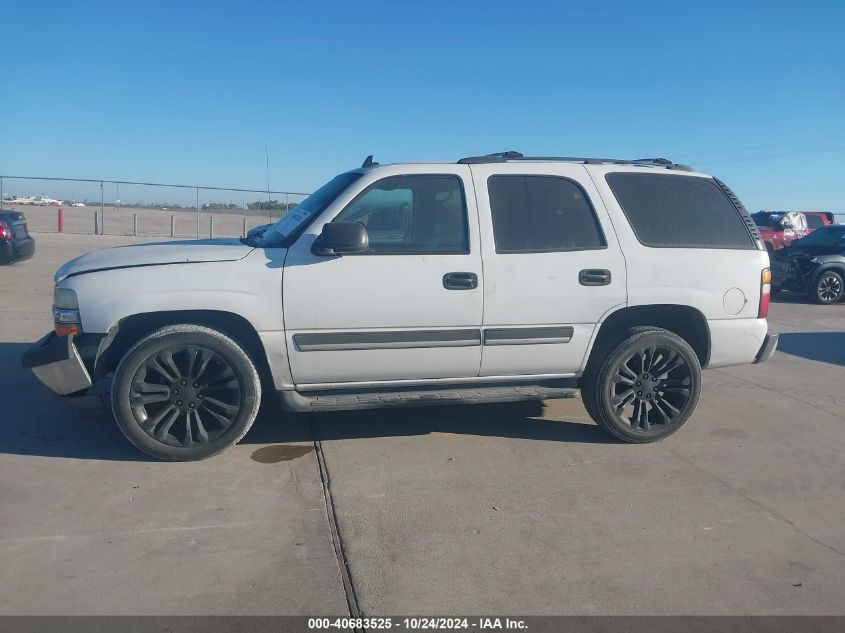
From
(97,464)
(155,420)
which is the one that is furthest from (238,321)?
(97,464)

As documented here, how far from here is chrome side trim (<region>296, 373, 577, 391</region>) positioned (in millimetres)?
4789

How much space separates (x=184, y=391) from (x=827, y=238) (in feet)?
46.8

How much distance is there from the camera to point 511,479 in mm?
4547

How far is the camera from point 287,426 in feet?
17.8

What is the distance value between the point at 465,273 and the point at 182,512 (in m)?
2.23

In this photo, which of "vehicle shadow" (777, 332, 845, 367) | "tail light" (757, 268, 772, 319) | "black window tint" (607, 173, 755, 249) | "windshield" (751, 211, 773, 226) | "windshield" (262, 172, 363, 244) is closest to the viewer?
"windshield" (262, 172, 363, 244)

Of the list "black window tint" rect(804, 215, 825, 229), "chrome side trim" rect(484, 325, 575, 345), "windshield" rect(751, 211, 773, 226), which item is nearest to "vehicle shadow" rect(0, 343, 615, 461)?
"chrome side trim" rect(484, 325, 575, 345)

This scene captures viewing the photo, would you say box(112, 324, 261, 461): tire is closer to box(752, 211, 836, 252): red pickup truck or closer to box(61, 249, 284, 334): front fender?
box(61, 249, 284, 334): front fender

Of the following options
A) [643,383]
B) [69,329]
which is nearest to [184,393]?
[69,329]

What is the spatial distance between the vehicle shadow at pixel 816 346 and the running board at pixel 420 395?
16.4 feet

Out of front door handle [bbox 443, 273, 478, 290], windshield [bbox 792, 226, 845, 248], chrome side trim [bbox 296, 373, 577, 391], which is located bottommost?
chrome side trim [bbox 296, 373, 577, 391]

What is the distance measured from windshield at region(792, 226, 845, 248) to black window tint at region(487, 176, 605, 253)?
38.7 ft

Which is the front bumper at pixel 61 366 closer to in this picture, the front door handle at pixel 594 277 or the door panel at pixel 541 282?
the door panel at pixel 541 282

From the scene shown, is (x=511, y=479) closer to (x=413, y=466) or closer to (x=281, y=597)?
(x=413, y=466)
